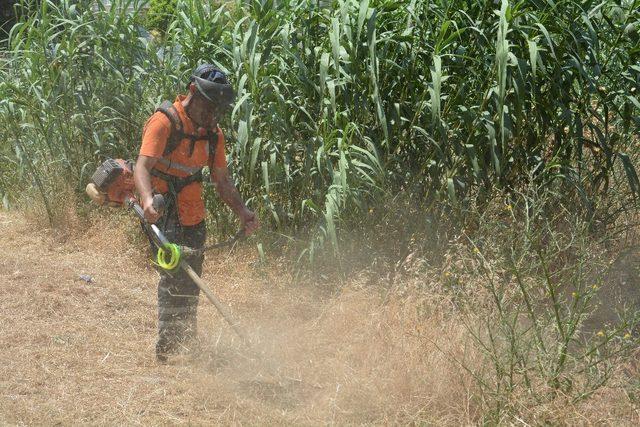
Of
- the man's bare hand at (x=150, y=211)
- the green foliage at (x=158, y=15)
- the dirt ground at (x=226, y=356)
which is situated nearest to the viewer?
the dirt ground at (x=226, y=356)

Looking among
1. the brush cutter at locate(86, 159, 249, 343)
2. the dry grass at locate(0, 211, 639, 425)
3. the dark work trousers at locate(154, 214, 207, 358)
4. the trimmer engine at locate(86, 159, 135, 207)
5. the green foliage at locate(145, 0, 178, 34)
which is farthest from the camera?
the green foliage at locate(145, 0, 178, 34)

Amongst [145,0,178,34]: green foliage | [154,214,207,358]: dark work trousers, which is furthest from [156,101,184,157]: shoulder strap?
[145,0,178,34]: green foliage

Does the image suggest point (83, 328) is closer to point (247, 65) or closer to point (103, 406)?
point (103, 406)

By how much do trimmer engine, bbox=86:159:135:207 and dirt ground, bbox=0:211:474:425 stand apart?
93 centimetres

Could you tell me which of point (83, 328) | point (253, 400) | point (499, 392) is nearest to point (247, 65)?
point (83, 328)

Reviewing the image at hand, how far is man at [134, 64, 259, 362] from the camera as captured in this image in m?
5.13

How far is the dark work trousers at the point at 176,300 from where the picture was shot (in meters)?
5.50

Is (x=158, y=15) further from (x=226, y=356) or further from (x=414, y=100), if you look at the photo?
(x=226, y=356)

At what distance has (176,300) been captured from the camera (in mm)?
5551

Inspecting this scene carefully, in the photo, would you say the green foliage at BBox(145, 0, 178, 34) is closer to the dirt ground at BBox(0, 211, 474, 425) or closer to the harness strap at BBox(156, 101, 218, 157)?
the dirt ground at BBox(0, 211, 474, 425)

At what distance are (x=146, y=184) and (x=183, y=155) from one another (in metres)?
0.33

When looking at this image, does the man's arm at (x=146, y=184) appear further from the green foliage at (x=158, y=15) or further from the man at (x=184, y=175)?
the green foliage at (x=158, y=15)

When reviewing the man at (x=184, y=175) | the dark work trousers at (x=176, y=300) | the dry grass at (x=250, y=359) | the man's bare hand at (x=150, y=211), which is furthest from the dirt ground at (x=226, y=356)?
the man's bare hand at (x=150, y=211)

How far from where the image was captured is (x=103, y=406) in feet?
15.6
